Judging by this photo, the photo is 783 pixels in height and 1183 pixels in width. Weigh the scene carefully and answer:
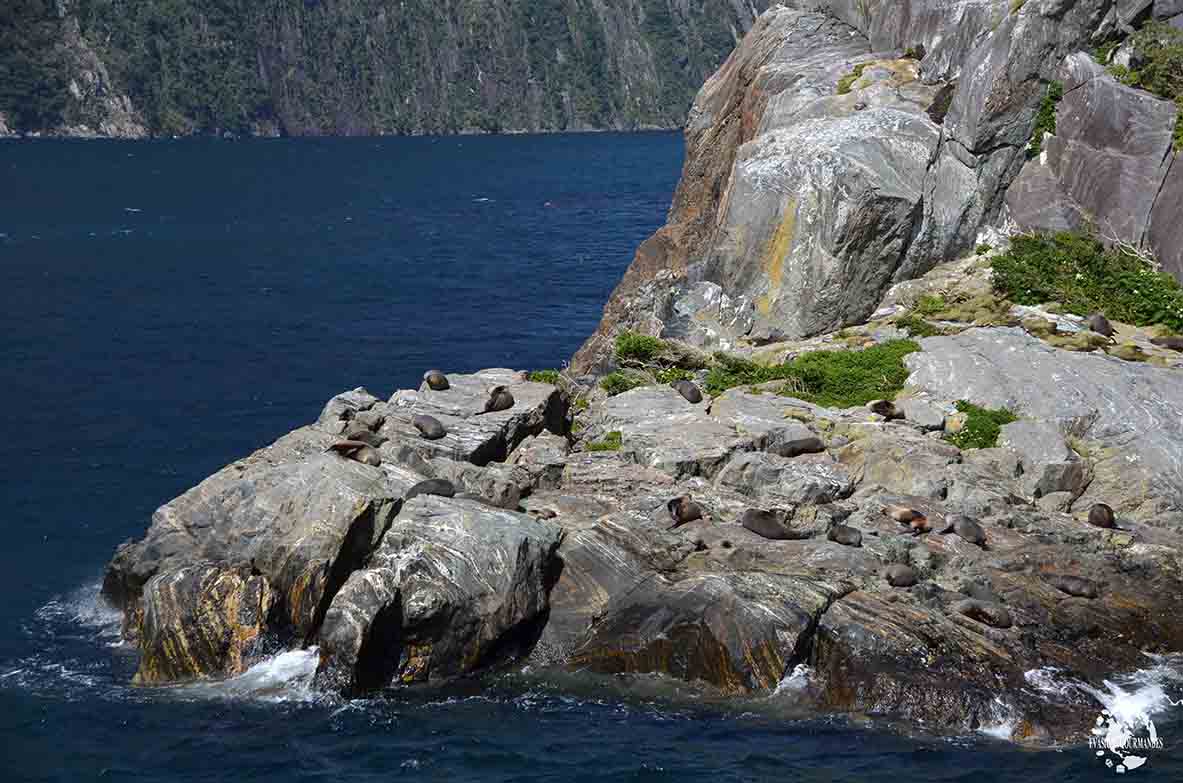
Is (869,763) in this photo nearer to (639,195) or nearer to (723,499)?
(723,499)

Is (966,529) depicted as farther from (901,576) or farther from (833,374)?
(833,374)

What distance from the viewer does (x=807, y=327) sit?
40.8m

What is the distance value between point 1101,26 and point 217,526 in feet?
99.3

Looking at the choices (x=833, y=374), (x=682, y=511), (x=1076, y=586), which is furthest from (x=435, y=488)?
(x=1076, y=586)

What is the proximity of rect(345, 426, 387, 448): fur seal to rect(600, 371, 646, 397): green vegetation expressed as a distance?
24.3 ft

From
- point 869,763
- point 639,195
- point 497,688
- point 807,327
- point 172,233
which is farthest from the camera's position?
point 639,195

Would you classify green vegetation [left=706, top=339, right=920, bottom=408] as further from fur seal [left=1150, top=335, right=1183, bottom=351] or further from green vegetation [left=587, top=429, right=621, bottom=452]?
fur seal [left=1150, top=335, right=1183, bottom=351]

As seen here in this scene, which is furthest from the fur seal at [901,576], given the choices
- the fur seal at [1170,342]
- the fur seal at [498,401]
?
the fur seal at [1170,342]

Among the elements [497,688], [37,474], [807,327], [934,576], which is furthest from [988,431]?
[37,474]

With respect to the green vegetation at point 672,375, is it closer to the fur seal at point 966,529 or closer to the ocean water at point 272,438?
the fur seal at point 966,529

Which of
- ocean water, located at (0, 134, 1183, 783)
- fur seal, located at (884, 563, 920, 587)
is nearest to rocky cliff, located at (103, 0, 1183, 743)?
fur seal, located at (884, 563, 920, 587)

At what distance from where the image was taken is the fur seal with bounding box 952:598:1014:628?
26969mm

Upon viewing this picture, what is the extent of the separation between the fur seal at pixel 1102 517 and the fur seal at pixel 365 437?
16589 millimetres

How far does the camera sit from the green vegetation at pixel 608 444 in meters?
Answer: 33.7
